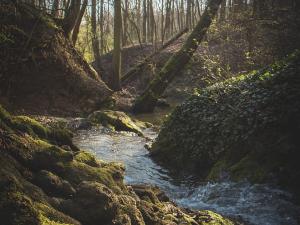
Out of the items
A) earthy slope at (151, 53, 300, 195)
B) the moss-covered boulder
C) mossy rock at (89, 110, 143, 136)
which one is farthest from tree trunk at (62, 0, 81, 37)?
the moss-covered boulder

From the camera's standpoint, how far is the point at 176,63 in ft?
60.7

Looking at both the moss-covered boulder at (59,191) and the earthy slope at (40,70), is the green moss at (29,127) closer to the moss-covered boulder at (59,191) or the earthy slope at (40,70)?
the moss-covered boulder at (59,191)

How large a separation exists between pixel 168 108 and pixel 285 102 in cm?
1477

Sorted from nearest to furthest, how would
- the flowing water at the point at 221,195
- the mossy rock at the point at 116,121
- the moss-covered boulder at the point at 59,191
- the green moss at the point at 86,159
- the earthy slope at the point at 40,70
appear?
the moss-covered boulder at the point at 59,191, the green moss at the point at 86,159, the flowing water at the point at 221,195, the earthy slope at the point at 40,70, the mossy rock at the point at 116,121

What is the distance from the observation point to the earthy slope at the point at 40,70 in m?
15.4

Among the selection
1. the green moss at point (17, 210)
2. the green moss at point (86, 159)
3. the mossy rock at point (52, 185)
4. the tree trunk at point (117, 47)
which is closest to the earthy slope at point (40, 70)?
the tree trunk at point (117, 47)

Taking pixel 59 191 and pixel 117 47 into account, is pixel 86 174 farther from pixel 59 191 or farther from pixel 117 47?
pixel 117 47

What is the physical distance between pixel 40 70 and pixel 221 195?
1138cm

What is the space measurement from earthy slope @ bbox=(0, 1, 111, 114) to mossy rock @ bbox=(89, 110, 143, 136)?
1837 millimetres

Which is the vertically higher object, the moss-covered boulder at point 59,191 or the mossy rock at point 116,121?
the moss-covered boulder at point 59,191

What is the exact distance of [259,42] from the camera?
43.2 ft

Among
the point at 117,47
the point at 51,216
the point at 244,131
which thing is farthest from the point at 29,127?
the point at 117,47

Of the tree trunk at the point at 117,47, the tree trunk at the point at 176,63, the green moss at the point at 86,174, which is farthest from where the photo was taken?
the tree trunk at the point at 117,47

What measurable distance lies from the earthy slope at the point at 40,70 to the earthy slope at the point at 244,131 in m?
6.90
